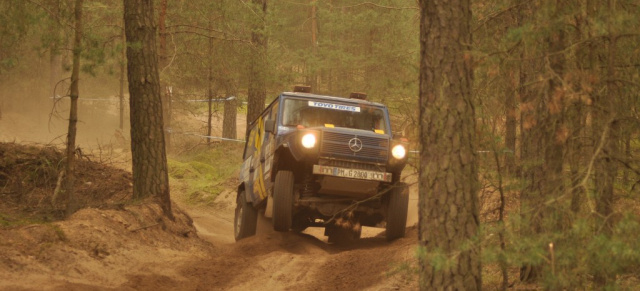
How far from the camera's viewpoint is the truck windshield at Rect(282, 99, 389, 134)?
10.6 meters

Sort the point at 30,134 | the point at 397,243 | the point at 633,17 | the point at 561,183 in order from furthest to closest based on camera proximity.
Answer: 1. the point at 30,134
2. the point at 397,243
3. the point at 561,183
4. the point at 633,17

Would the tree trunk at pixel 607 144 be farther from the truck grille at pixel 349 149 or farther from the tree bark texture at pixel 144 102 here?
the tree bark texture at pixel 144 102

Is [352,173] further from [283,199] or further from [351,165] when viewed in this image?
[283,199]

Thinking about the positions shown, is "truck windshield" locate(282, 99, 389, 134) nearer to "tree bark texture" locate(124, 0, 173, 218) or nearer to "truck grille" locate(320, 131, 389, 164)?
"truck grille" locate(320, 131, 389, 164)

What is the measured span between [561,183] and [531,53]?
104 centimetres

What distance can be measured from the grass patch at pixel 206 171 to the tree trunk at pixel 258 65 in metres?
1.39

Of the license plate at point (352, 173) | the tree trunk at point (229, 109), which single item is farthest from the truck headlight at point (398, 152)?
the tree trunk at point (229, 109)

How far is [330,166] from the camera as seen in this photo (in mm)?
9453

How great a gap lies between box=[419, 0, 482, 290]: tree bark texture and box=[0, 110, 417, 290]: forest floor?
23.6 inches

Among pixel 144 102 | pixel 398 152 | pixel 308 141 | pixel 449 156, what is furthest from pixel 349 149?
pixel 449 156

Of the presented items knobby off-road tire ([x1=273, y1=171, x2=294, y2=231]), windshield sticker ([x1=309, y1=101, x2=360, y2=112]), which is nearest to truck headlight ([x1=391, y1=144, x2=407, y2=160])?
windshield sticker ([x1=309, y1=101, x2=360, y2=112])

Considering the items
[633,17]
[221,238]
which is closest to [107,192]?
[221,238]

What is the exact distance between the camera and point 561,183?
537cm

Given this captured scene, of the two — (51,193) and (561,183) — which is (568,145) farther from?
(51,193)
